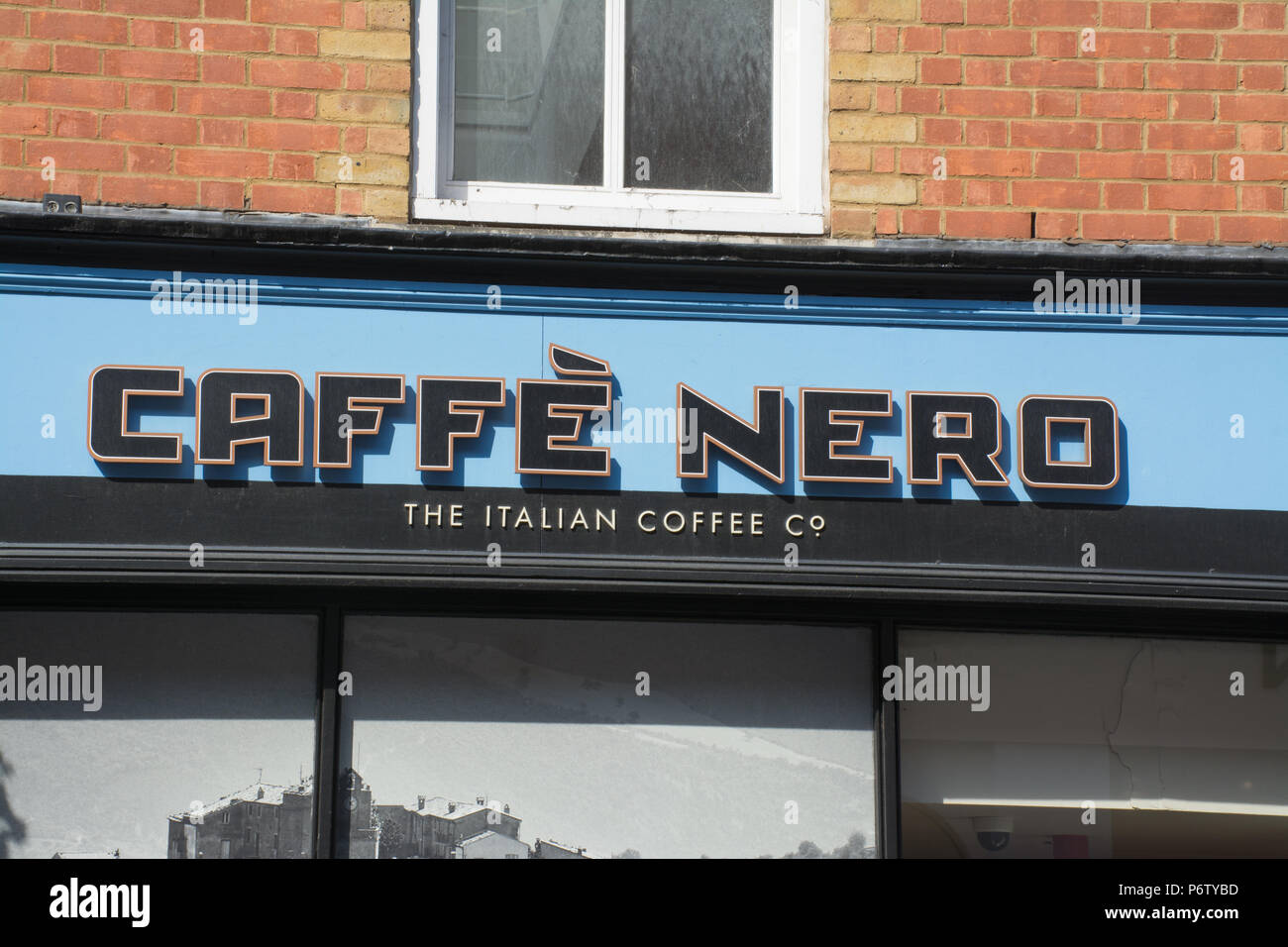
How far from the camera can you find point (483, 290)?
5391mm

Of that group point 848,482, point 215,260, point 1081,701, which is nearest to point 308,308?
point 215,260

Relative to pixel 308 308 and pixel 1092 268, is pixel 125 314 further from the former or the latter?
pixel 1092 268

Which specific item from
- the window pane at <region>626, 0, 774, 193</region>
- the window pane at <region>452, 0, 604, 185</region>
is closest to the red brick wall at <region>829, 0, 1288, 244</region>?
the window pane at <region>626, 0, 774, 193</region>

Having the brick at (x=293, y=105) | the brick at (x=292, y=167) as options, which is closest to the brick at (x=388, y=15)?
the brick at (x=293, y=105)

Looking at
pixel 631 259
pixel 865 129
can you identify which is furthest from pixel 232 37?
pixel 865 129

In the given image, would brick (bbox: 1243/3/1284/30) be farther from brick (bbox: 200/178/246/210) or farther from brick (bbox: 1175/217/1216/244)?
brick (bbox: 200/178/246/210)

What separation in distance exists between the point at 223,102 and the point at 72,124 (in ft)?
1.86

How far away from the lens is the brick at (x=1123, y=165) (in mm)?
5684

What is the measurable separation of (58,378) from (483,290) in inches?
63.0

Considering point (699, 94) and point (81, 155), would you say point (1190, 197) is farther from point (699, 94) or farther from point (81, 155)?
point (81, 155)

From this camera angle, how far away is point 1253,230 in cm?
567

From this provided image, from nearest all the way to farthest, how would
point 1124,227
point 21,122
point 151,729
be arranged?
point 151,729, point 21,122, point 1124,227

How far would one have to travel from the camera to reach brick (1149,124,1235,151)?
5.71m
